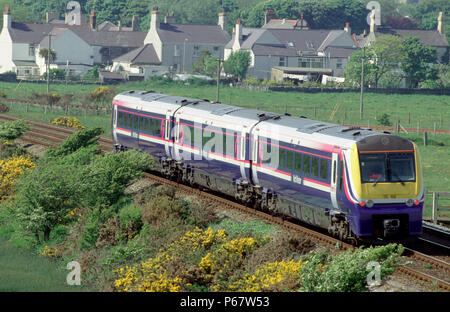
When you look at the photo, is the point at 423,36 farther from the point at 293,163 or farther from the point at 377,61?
the point at 293,163

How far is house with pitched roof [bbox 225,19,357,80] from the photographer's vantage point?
120750 millimetres

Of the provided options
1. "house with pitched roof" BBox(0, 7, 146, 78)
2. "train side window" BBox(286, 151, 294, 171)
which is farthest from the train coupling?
"house with pitched roof" BBox(0, 7, 146, 78)

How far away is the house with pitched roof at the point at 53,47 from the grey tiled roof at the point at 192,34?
9304 mm

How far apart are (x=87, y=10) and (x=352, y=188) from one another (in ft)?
603

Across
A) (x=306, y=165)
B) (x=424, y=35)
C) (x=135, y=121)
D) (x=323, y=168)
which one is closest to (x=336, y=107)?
(x=135, y=121)

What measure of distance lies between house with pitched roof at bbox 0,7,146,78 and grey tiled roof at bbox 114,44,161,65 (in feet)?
16.8

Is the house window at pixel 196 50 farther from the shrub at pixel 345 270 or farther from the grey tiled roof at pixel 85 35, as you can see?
the shrub at pixel 345 270

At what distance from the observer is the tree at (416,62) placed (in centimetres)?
10944

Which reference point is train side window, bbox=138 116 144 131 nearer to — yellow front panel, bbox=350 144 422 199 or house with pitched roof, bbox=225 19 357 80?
yellow front panel, bbox=350 144 422 199

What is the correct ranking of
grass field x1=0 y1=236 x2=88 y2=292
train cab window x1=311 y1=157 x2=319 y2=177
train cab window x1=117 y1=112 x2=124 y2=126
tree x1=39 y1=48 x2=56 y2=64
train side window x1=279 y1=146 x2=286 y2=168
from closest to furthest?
1. grass field x1=0 y1=236 x2=88 y2=292
2. train cab window x1=311 y1=157 x2=319 y2=177
3. train side window x1=279 y1=146 x2=286 y2=168
4. train cab window x1=117 y1=112 x2=124 y2=126
5. tree x1=39 y1=48 x2=56 y2=64

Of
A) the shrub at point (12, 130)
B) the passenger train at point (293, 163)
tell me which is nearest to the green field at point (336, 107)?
the shrub at point (12, 130)
